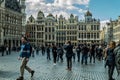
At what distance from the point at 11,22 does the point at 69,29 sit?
38.8 m

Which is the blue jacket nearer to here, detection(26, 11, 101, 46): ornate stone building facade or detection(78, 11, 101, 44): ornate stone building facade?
detection(26, 11, 101, 46): ornate stone building facade

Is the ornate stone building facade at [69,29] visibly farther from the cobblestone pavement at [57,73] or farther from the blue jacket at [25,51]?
the blue jacket at [25,51]

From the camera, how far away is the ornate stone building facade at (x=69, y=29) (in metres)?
124

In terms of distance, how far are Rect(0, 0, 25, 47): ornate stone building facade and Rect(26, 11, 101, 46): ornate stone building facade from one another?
2379 centimetres

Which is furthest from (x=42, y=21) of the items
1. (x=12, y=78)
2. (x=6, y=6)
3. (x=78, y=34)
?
(x=12, y=78)

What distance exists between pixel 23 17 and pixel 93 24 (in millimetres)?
31812

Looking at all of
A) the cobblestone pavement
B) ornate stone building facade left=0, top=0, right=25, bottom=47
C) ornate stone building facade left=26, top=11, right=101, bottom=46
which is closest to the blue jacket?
the cobblestone pavement

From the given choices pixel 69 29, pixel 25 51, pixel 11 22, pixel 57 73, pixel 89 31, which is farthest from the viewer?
pixel 69 29

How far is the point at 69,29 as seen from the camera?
414ft

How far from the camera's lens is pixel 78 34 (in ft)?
414

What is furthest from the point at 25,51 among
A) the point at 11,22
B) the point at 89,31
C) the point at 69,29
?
the point at 69,29

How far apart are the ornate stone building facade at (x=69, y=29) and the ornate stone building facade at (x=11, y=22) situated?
937 inches

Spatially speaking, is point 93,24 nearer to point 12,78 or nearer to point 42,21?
point 42,21

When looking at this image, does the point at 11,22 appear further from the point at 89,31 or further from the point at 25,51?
the point at 25,51
